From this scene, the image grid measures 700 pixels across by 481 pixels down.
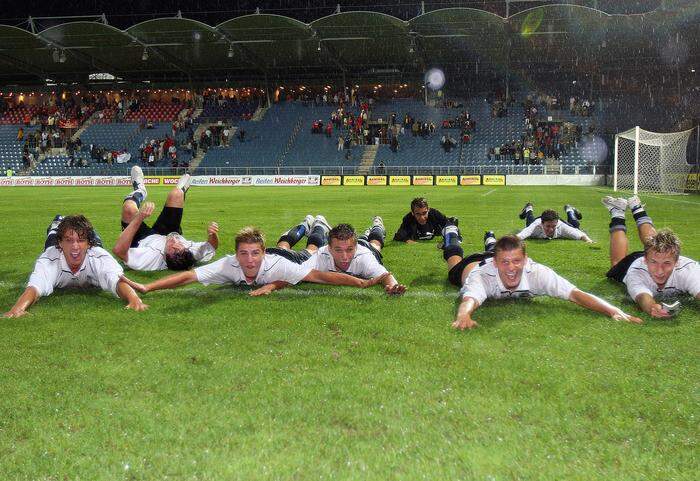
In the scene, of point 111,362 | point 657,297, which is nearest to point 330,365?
point 111,362

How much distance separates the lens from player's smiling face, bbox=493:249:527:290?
5641mm

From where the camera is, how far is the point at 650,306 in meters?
5.69

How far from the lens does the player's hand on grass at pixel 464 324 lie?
530cm

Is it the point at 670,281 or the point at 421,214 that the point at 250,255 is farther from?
the point at 421,214

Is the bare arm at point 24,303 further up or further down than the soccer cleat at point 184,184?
further down

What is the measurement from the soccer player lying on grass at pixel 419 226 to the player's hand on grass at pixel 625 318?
18.6 feet

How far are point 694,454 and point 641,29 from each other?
43.3 meters

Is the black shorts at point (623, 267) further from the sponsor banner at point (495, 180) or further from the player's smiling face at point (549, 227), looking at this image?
the sponsor banner at point (495, 180)

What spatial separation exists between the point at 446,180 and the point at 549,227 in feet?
90.5

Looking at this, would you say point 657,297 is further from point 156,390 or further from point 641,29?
point 641,29

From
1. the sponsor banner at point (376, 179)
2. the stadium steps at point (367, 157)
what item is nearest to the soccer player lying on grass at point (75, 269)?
the sponsor banner at point (376, 179)

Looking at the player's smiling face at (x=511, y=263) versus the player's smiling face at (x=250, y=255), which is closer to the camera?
the player's smiling face at (x=511, y=263)

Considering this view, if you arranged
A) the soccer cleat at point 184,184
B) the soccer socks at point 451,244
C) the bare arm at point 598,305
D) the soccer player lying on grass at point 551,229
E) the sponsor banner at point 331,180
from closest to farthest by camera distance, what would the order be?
1. the bare arm at point 598,305
2. the soccer socks at point 451,244
3. the soccer cleat at point 184,184
4. the soccer player lying on grass at point 551,229
5. the sponsor banner at point 331,180

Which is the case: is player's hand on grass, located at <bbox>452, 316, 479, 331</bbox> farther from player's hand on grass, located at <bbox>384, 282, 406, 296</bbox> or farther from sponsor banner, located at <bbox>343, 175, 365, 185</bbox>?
sponsor banner, located at <bbox>343, 175, 365, 185</bbox>
